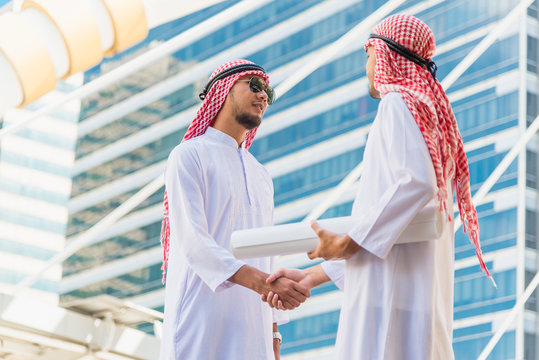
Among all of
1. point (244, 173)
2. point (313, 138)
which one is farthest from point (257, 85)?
point (313, 138)

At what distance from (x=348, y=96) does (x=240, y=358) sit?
38.8 m

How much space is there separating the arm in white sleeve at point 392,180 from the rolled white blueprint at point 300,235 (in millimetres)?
31

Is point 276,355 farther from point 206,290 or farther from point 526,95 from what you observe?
point 526,95

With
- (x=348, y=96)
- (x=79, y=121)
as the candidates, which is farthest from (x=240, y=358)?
(x=79, y=121)

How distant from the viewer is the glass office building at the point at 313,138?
105ft

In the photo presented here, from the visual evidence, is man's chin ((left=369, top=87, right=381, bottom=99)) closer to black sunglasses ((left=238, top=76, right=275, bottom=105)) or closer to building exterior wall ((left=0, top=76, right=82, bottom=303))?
black sunglasses ((left=238, top=76, right=275, bottom=105))

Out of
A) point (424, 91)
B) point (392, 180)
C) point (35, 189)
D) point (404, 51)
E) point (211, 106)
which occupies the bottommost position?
point (392, 180)

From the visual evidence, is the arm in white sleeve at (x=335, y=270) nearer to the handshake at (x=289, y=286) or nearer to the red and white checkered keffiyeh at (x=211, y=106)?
the handshake at (x=289, y=286)

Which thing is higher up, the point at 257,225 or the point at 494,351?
the point at 494,351

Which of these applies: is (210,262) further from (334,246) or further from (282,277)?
(334,246)

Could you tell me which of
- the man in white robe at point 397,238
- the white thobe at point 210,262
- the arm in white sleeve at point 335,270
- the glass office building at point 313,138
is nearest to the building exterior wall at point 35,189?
the glass office building at point 313,138

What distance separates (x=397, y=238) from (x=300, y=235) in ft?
0.70

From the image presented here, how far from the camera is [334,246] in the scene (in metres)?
1.96

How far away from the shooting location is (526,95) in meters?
32.1
